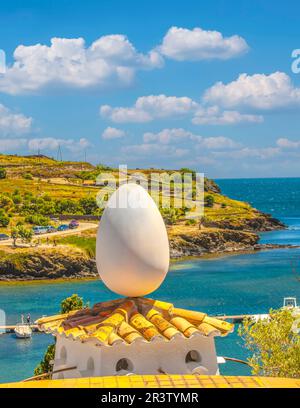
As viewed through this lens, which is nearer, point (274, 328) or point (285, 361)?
point (285, 361)

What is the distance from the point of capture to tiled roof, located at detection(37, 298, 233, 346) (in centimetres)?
1375

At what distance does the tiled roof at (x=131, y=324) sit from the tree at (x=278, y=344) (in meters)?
2.62

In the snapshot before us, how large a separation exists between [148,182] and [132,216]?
4584 inches

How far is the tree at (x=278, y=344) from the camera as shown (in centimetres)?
1631

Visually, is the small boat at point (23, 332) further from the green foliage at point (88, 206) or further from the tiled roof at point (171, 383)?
the green foliage at point (88, 206)

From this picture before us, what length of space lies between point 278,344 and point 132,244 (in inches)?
218

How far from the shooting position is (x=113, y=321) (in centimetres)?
1416

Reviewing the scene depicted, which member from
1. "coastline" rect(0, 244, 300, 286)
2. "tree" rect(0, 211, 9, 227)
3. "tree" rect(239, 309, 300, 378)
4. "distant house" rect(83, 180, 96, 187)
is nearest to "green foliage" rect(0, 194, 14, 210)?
"tree" rect(0, 211, 9, 227)

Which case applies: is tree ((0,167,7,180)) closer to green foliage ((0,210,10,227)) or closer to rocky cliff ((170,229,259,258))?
green foliage ((0,210,10,227))

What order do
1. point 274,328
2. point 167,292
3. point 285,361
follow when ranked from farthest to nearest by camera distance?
point 167,292, point 274,328, point 285,361

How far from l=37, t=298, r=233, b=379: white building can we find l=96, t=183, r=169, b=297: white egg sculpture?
64cm
